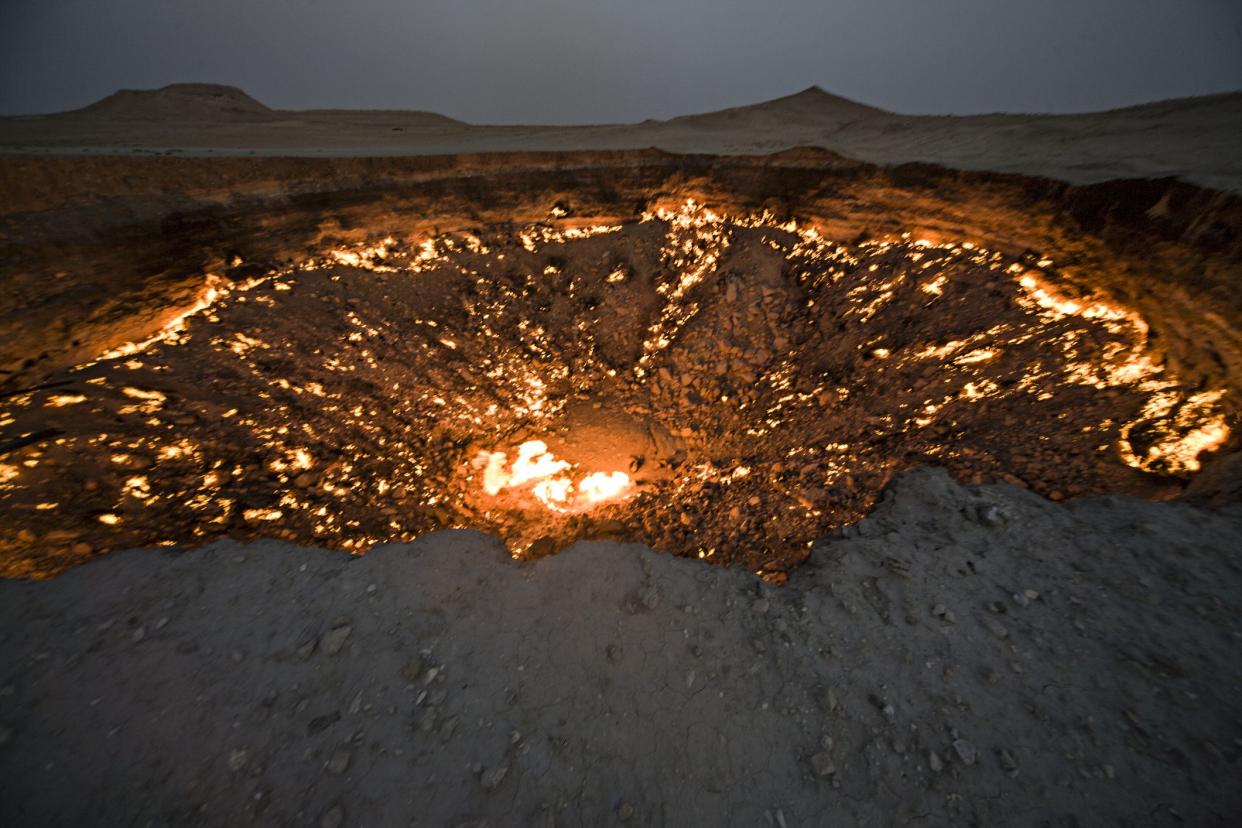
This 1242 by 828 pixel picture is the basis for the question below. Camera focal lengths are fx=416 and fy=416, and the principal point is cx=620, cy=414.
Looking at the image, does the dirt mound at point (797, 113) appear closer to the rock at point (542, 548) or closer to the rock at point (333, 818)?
the rock at point (542, 548)

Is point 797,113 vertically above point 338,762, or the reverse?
point 797,113

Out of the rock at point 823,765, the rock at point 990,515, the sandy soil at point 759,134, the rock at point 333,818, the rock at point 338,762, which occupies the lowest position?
the rock at point 333,818

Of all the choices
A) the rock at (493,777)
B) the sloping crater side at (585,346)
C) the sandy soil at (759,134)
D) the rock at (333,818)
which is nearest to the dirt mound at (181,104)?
the sandy soil at (759,134)

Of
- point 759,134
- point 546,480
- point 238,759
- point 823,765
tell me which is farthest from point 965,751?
point 759,134

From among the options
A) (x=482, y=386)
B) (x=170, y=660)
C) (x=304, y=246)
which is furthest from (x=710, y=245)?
(x=170, y=660)

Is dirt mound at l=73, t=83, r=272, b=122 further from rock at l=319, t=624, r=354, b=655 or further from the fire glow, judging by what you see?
rock at l=319, t=624, r=354, b=655

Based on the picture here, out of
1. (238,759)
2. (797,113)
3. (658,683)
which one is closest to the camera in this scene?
(238,759)

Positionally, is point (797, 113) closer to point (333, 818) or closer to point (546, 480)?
point (546, 480)
